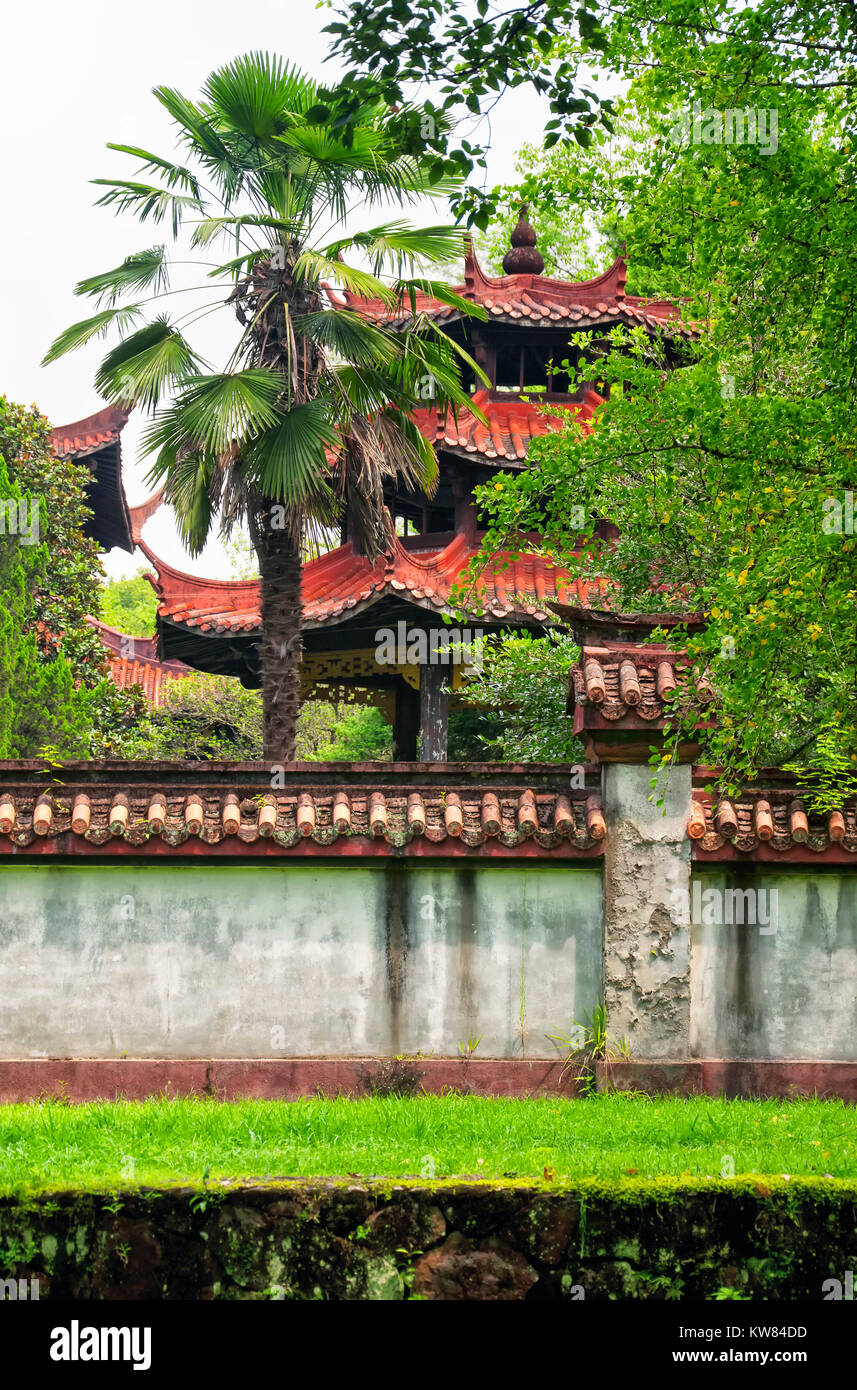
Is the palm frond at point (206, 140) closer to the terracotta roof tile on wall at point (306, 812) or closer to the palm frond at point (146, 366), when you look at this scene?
the palm frond at point (146, 366)

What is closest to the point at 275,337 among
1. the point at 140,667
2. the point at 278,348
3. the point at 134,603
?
the point at 278,348

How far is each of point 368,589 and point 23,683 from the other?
13.4 feet

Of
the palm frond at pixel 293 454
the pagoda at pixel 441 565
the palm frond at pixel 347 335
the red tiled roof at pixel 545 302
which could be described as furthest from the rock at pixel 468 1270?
the red tiled roof at pixel 545 302

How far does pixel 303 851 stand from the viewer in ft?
34.9

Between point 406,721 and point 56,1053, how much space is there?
1015cm

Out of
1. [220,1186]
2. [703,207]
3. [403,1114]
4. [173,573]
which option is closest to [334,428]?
[703,207]

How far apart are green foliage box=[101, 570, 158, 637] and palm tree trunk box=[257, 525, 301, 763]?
3813cm

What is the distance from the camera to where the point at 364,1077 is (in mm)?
10484

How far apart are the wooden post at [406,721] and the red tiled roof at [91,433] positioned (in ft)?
30.7

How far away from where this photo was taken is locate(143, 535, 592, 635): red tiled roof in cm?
1677

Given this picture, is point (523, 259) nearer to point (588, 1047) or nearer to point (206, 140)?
point (206, 140)

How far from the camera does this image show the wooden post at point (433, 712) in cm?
1744

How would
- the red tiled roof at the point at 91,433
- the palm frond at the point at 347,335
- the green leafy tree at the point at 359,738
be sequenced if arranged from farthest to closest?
the green leafy tree at the point at 359,738 → the red tiled roof at the point at 91,433 → the palm frond at the point at 347,335

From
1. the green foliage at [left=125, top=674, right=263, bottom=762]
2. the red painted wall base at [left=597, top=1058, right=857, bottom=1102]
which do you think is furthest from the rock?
the green foliage at [left=125, top=674, right=263, bottom=762]
